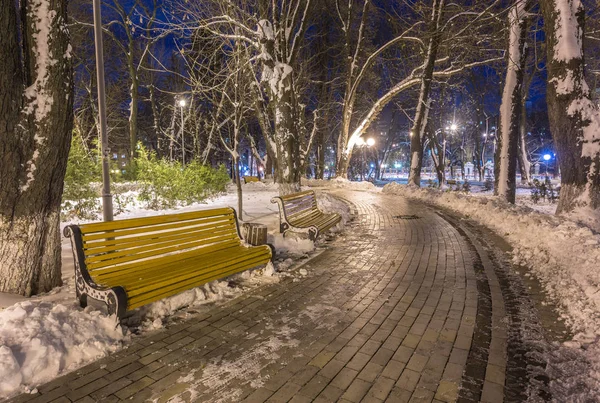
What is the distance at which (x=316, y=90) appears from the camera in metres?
29.1

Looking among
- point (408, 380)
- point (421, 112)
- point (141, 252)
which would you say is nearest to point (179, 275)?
point (141, 252)

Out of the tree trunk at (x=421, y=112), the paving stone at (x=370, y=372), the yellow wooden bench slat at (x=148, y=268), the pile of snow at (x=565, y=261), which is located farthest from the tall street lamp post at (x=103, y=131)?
the tree trunk at (x=421, y=112)

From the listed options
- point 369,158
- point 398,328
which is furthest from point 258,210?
point 369,158

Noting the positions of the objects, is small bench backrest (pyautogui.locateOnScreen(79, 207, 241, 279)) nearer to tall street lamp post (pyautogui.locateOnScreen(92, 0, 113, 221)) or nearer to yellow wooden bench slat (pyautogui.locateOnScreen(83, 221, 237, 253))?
yellow wooden bench slat (pyautogui.locateOnScreen(83, 221, 237, 253))

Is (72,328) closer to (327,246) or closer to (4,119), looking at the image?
(4,119)

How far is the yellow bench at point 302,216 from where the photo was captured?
6.93 metres

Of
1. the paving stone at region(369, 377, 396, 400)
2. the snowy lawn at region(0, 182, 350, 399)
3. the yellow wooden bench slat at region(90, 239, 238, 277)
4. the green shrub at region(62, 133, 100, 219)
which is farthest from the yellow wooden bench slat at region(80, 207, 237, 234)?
the green shrub at region(62, 133, 100, 219)

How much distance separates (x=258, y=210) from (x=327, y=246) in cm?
526

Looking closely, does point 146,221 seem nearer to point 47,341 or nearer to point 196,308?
point 196,308

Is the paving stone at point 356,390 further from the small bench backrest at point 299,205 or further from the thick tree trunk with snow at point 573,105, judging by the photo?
the thick tree trunk with snow at point 573,105

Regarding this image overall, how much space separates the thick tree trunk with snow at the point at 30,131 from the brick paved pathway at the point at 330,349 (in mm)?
1965

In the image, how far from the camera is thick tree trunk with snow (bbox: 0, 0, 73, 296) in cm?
407

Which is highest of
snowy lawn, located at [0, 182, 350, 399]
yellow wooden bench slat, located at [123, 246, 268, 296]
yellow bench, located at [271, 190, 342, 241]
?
yellow bench, located at [271, 190, 342, 241]

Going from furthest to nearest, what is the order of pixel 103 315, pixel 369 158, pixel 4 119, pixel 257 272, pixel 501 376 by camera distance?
pixel 369 158
pixel 257 272
pixel 4 119
pixel 103 315
pixel 501 376
